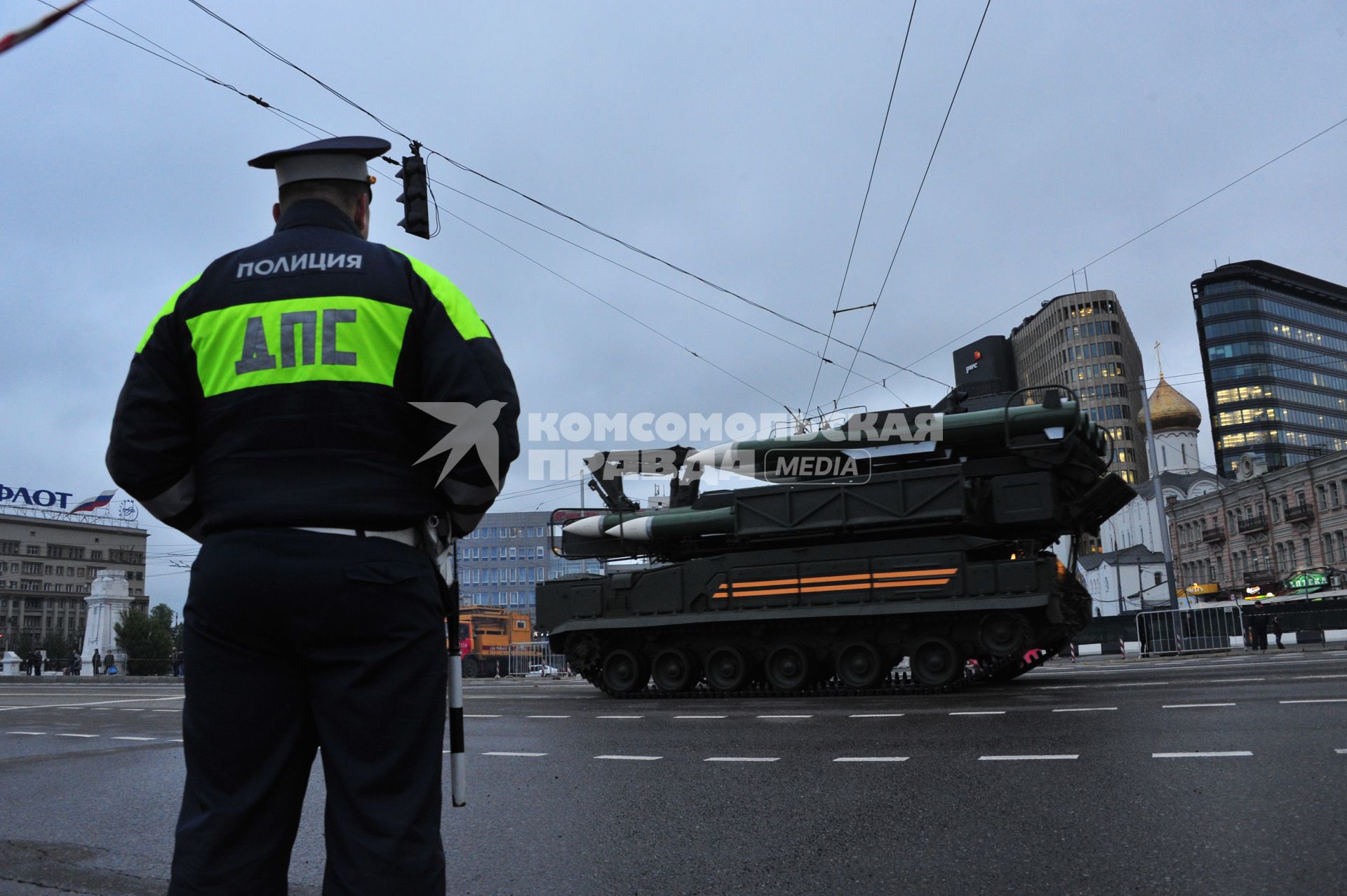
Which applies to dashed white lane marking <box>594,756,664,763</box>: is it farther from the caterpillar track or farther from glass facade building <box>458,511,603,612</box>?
glass facade building <box>458,511,603,612</box>

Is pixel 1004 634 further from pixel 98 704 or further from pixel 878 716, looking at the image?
pixel 98 704

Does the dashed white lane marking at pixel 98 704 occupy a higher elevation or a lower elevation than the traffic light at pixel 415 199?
lower

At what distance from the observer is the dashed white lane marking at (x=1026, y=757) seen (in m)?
5.78

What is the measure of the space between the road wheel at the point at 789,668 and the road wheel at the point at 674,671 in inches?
55.2

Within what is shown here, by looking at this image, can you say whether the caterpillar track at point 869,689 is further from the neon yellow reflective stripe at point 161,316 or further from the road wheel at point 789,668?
the neon yellow reflective stripe at point 161,316

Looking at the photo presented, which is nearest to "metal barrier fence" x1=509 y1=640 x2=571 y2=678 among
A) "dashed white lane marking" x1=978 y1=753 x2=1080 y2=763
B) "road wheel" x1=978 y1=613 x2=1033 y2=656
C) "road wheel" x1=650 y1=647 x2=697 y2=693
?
"road wheel" x1=650 y1=647 x2=697 y2=693

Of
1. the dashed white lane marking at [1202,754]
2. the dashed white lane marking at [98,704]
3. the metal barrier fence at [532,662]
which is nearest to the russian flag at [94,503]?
the metal barrier fence at [532,662]

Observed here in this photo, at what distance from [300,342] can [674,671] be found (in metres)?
13.9

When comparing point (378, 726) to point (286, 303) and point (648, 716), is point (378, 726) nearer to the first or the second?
point (286, 303)

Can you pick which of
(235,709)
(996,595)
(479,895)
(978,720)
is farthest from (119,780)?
(996,595)

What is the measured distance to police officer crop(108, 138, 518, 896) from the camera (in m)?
2.07

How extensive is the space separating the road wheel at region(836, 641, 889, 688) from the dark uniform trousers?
40.6 ft

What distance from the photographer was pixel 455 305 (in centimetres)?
239

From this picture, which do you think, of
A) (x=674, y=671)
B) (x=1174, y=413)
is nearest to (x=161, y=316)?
(x=674, y=671)
